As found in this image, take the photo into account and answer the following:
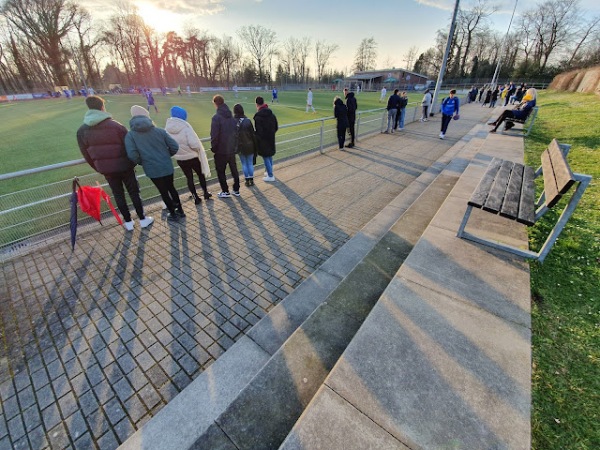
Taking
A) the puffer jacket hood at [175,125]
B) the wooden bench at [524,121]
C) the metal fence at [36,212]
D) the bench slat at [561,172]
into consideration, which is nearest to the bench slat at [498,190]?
the bench slat at [561,172]

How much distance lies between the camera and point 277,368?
2.08 m

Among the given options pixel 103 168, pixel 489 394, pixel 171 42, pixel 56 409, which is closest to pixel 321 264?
pixel 489 394

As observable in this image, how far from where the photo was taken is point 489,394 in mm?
1756

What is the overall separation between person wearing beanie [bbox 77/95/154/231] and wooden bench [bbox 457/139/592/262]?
472cm

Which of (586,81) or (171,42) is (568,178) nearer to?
(586,81)

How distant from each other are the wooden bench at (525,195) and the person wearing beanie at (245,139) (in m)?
4.25

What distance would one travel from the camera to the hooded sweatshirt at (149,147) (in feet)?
12.9

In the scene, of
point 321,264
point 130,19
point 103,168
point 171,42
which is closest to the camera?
point 321,264

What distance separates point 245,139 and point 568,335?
557 cm

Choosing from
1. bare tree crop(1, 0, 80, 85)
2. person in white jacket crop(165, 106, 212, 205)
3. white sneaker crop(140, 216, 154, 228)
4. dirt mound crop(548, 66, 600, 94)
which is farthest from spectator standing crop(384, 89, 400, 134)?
bare tree crop(1, 0, 80, 85)

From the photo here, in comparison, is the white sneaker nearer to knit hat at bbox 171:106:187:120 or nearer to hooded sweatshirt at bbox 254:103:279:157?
knit hat at bbox 171:106:187:120

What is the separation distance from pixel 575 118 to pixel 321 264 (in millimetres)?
14633

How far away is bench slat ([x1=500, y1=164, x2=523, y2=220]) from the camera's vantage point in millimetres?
2880

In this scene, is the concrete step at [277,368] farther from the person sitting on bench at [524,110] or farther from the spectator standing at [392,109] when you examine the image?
the person sitting on bench at [524,110]
